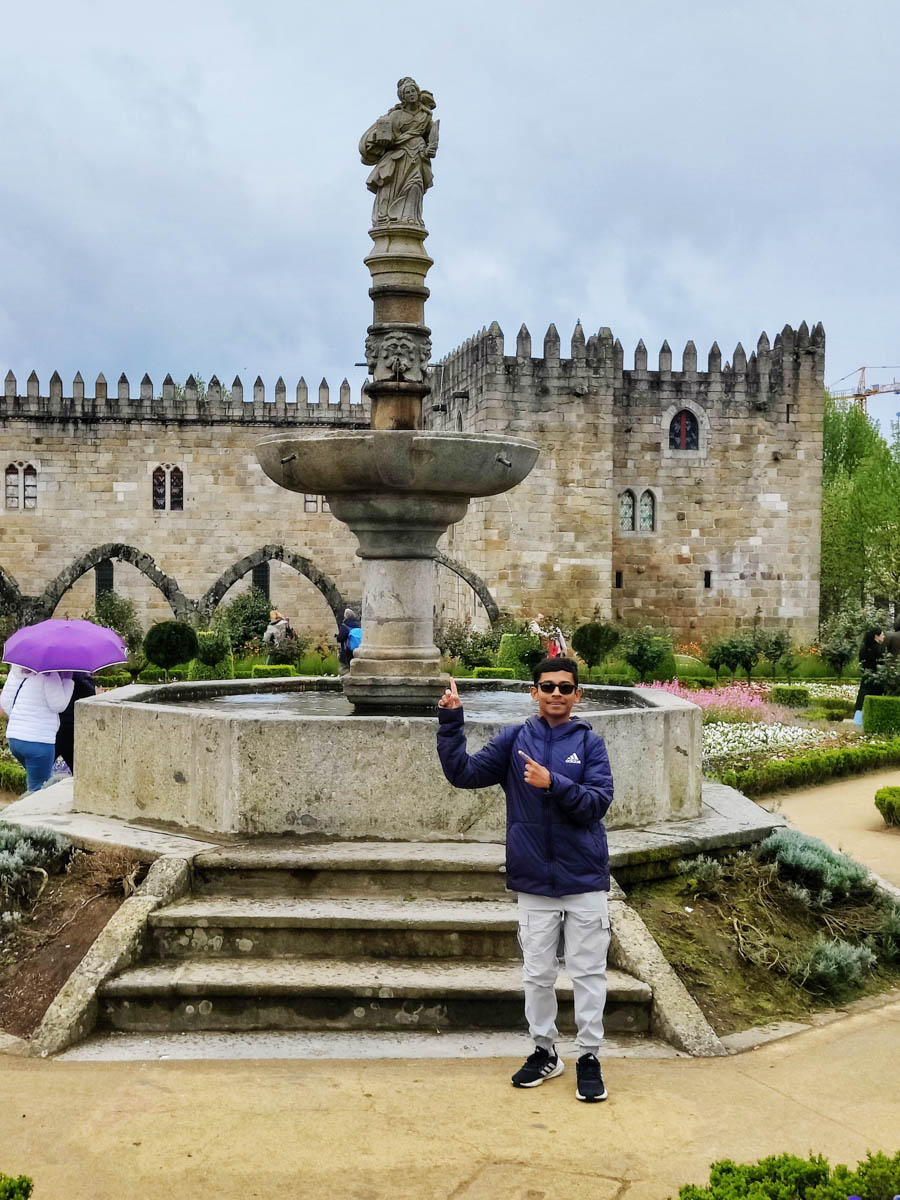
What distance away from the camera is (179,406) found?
2822 centimetres

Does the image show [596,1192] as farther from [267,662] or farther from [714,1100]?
[267,662]

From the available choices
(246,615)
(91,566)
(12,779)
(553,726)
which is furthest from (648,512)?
(553,726)

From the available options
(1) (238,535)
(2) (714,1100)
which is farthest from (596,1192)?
(1) (238,535)

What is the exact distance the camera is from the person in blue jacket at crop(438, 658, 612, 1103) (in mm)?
4383

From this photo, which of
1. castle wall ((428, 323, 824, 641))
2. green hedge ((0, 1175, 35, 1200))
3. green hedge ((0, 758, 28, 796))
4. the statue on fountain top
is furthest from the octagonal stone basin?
castle wall ((428, 323, 824, 641))

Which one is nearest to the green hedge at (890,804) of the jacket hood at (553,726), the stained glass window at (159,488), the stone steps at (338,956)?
→ the stone steps at (338,956)

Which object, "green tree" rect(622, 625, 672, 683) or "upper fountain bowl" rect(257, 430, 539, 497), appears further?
"green tree" rect(622, 625, 672, 683)

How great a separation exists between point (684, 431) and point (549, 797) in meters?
22.0

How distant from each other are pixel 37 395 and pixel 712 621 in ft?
48.9

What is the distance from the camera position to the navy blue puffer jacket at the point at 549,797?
14.4ft

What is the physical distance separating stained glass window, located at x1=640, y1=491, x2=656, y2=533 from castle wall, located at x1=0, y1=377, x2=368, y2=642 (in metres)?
6.29

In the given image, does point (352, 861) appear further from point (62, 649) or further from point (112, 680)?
point (112, 680)

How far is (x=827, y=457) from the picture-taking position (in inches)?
1582

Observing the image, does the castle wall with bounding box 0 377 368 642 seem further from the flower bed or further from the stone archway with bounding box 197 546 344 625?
the flower bed
